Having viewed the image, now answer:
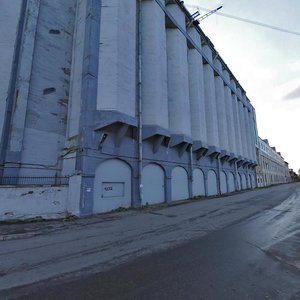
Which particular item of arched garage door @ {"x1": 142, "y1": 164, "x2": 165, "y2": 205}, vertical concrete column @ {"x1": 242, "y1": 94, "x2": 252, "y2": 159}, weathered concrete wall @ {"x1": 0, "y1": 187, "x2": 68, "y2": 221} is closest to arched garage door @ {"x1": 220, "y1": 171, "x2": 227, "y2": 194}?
arched garage door @ {"x1": 142, "y1": 164, "x2": 165, "y2": 205}

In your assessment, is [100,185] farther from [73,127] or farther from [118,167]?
[73,127]

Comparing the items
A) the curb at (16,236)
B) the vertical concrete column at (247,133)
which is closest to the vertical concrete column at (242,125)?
the vertical concrete column at (247,133)

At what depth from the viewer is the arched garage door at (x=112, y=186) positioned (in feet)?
49.7

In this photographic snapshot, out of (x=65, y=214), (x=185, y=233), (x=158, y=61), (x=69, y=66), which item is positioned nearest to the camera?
(x=185, y=233)

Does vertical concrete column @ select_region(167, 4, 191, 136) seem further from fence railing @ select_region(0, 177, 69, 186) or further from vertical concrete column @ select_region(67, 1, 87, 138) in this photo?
fence railing @ select_region(0, 177, 69, 186)

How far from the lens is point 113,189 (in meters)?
16.2

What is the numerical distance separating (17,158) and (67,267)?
39.2 ft

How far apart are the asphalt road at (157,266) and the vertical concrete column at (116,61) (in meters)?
10.8

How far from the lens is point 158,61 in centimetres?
2158

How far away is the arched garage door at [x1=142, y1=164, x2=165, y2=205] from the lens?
19.1 meters

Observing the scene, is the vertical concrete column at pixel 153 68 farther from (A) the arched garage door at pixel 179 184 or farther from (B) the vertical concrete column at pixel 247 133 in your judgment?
(B) the vertical concrete column at pixel 247 133

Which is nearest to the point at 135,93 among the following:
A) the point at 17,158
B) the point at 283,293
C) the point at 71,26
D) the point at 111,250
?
the point at 71,26

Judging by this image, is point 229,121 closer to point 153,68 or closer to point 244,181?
point 244,181

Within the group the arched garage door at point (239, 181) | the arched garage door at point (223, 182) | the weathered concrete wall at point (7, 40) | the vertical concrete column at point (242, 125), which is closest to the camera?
the weathered concrete wall at point (7, 40)
